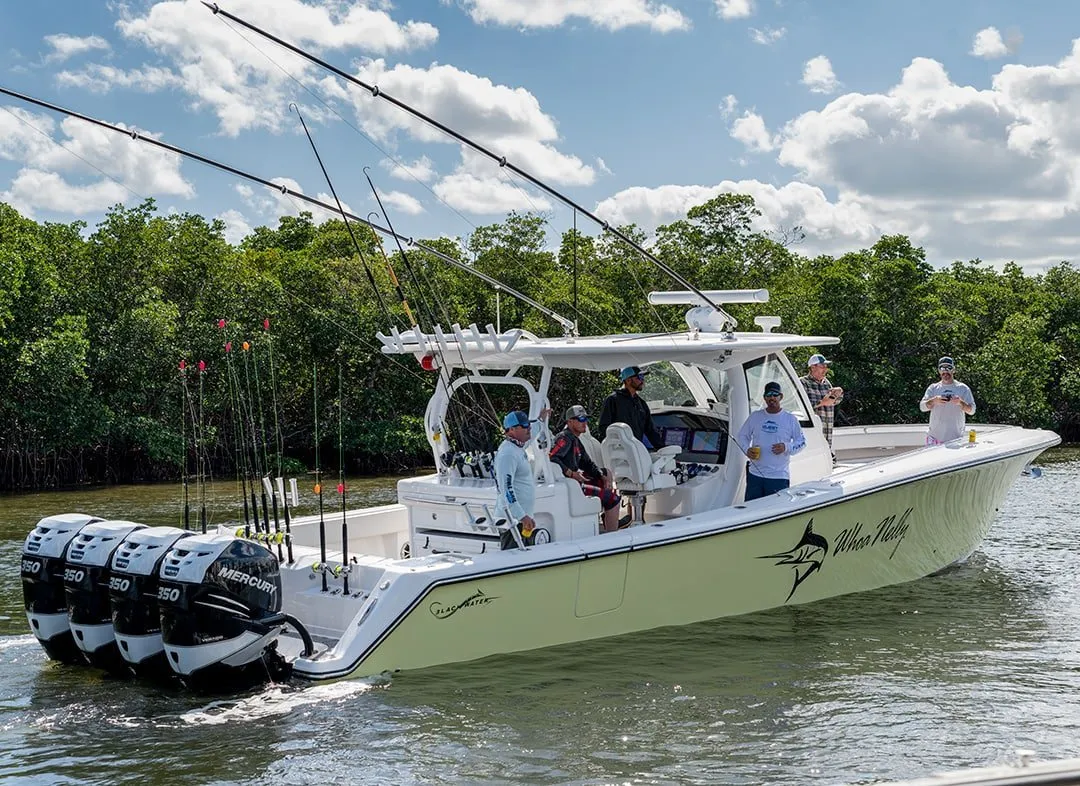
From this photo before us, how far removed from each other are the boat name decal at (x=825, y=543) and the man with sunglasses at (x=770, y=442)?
44 centimetres

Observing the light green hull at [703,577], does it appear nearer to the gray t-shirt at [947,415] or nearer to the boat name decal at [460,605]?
the boat name decal at [460,605]

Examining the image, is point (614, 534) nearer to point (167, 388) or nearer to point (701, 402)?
point (701, 402)

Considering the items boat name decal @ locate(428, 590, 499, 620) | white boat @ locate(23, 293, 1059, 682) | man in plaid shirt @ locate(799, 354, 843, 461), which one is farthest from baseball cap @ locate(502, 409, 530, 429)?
man in plaid shirt @ locate(799, 354, 843, 461)

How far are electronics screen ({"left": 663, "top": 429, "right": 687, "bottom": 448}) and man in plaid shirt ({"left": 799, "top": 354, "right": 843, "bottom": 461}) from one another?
1.31 meters

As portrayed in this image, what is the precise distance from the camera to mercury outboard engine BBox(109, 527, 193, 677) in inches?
269

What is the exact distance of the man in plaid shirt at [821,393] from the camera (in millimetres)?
10219

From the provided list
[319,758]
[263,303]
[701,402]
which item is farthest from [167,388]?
[319,758]

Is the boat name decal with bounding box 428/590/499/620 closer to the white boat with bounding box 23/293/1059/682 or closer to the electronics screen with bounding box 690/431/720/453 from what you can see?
A: the white boat with bounding box 23/293/1059/682

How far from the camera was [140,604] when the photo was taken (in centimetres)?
685

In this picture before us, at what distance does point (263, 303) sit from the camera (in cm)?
2764

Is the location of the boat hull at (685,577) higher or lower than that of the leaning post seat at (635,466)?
lower

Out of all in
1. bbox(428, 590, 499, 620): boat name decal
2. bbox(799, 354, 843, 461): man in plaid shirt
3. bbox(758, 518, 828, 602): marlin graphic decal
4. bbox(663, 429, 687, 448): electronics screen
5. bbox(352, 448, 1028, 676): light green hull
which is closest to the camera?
bbox(428, 590, 499, 620): boat name decal

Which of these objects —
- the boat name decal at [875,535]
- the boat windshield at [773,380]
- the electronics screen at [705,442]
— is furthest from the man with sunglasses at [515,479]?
the boat name decal at [875,535]

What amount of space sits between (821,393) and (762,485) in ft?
5.58
